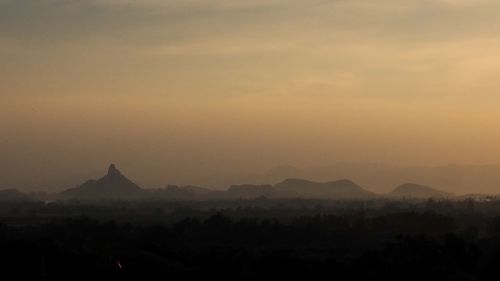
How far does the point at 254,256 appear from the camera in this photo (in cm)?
6494

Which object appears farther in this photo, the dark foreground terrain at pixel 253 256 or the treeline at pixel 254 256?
the treeline at pixel 254 256

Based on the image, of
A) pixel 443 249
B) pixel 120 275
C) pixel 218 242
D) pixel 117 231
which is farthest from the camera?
pixel 117 231

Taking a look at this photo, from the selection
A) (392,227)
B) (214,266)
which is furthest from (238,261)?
(392,227)

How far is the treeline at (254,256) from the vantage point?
56.3 meters

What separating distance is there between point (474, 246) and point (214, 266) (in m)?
18.8

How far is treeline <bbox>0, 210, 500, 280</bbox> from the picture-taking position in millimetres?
56281

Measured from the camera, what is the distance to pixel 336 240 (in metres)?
Result: 84.9

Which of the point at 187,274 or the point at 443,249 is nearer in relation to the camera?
the point at 187,274

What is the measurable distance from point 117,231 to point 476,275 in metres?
42.7

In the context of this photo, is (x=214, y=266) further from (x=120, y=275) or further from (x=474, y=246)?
(x=474, y=246)

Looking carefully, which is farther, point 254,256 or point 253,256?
point 254,256

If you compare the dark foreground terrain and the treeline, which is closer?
the dark foreground terrain

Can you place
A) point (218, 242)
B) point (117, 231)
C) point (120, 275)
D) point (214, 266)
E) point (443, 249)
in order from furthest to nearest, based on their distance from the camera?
point (117, 231)
point (218, 242)
point (443, 249)
point (214, 266)
point (120, 275)

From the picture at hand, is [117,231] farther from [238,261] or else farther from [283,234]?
[238,261]
